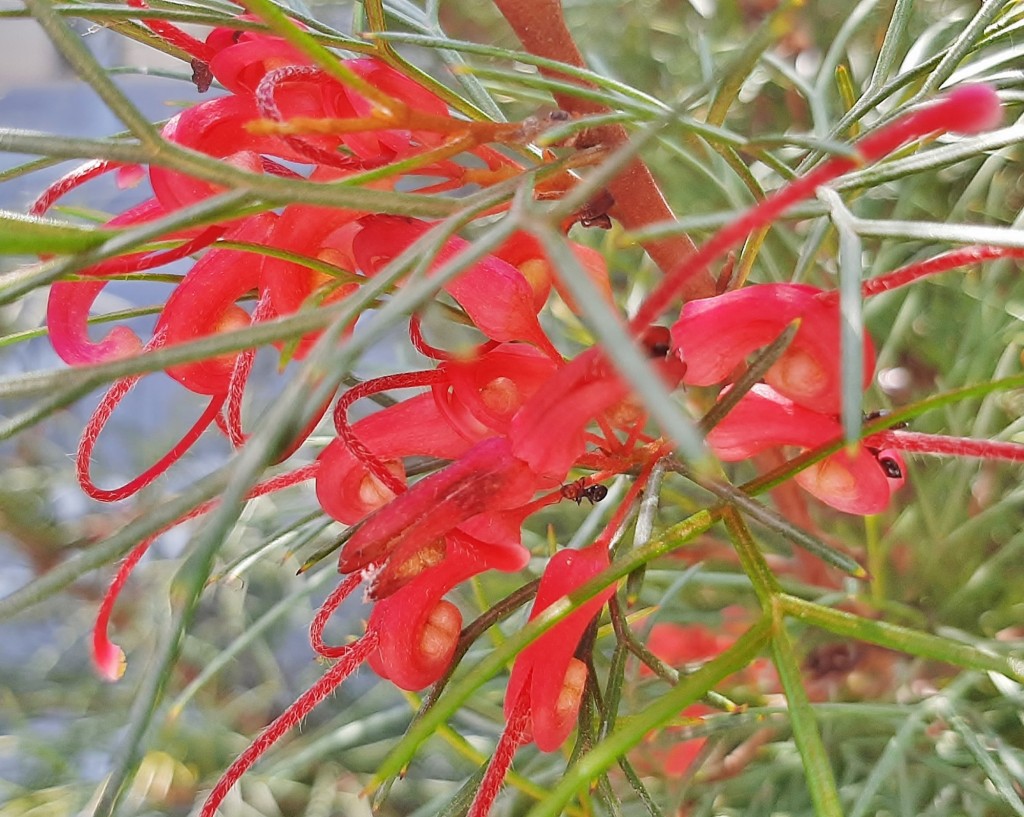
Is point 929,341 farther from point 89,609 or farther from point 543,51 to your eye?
point 89,609

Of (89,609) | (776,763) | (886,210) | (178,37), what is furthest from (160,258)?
(89,609)

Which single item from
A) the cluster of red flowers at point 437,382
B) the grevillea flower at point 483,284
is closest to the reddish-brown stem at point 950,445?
the cluster of red flowers at point 437,382

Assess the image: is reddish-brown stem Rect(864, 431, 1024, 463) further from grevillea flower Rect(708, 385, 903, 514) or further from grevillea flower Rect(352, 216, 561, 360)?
grevillea flower Rect(352, 216, 561, 360)

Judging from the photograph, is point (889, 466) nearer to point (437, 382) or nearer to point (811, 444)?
point (811, 444)

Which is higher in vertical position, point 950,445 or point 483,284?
point 483,284

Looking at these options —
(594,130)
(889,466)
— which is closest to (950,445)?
(889,466)

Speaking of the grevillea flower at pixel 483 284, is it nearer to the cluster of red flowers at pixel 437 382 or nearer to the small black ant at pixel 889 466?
the cluster of red flowers at pixel 437 382

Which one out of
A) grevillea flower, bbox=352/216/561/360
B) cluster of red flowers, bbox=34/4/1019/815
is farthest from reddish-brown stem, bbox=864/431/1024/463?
grevillea flower, bbox=352/216/561/360
